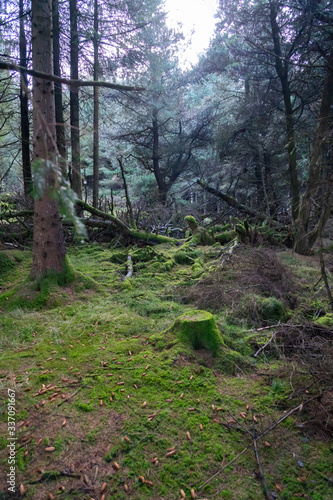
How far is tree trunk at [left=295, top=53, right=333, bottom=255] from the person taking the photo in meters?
2.70

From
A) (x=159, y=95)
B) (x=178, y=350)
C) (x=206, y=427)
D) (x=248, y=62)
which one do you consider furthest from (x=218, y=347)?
(x=159, y=95)

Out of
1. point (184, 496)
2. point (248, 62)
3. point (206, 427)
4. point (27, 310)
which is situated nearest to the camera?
point (184, 496)

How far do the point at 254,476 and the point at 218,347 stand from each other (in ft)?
4.85

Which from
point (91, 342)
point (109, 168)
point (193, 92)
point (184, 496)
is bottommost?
point (184, 496)

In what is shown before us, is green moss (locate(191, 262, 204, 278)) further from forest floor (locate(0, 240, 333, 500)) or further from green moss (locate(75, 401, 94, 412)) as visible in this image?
green moss (locate(75, 401, 94, 412))

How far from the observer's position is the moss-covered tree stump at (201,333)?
342 centimetres

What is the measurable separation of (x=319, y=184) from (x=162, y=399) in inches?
96.6

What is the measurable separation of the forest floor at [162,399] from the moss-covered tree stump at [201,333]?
0.10 m

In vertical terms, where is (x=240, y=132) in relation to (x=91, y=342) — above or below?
above

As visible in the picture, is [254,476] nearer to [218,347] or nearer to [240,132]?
[218,347]

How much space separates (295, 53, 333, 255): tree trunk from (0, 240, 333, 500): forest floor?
132 centimetres

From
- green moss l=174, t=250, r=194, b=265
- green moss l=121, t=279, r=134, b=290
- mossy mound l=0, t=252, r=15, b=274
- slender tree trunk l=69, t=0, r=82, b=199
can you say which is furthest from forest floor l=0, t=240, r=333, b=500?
slender tree trunk l=69, t=0, r=82, b=199

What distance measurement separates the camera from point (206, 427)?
2398mm

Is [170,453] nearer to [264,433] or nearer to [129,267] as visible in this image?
[264,433]
